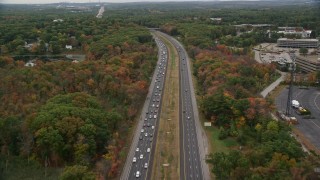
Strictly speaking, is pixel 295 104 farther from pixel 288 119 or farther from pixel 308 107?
pixel 288 119

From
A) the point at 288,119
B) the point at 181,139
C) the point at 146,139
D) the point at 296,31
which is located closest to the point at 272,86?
the point at 288,119

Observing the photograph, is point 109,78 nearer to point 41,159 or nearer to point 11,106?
point 11,106

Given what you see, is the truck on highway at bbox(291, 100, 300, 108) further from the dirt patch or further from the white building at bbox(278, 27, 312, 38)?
the white building at bbox(278, 27, 312, 38)

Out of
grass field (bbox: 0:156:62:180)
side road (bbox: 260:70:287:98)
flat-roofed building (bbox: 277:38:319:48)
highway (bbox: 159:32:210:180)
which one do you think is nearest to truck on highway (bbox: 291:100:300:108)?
side road (bbox: 260:70:287:98)

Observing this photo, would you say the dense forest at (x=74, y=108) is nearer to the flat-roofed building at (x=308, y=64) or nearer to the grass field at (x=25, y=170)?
the grass field at (x=25, y=170)

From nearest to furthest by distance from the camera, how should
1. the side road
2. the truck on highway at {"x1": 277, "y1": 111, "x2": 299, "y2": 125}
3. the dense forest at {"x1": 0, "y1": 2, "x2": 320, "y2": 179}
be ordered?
the dense forest at {"x1": 0, "y1": 2, "x2": 320, "y2": 179}
the truck on highway at {"x1": 277, "y1": 111, "x2": 299, "y2": 125}
the side road

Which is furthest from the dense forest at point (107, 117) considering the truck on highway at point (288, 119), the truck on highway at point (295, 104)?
the truck on highway at point (295, 104)
